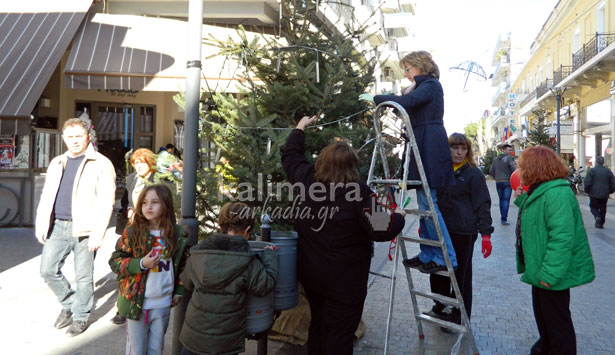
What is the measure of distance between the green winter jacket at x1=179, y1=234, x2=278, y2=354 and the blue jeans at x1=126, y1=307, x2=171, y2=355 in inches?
18.6

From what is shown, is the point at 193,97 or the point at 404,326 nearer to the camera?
the point at 193,97

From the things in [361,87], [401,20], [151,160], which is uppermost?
[401,20]

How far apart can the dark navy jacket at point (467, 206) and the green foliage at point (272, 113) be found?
37.2 inches

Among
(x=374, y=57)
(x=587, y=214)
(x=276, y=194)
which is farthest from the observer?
(x=587, y=214)

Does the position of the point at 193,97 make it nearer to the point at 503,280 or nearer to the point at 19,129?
the point at 503,280

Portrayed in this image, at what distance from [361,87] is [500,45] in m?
63.3

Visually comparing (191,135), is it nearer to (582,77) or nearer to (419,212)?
(419,212)

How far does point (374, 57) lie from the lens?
5613 mm

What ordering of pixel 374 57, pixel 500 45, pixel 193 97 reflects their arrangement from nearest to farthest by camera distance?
pixel 193 97
pixel 374 57
pixel 500 45

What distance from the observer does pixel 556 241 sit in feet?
10.8

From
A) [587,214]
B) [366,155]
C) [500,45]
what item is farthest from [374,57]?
[500,45]

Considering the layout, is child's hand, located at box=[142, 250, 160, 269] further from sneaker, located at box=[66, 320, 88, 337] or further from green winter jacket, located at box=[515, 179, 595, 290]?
green winter jacket, located at box=[515, 179, 595, 290]

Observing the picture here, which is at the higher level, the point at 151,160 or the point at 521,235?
the point at 151,160

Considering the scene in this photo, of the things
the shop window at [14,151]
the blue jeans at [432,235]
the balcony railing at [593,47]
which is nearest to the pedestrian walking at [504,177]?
the blue jeans at [432,235]
